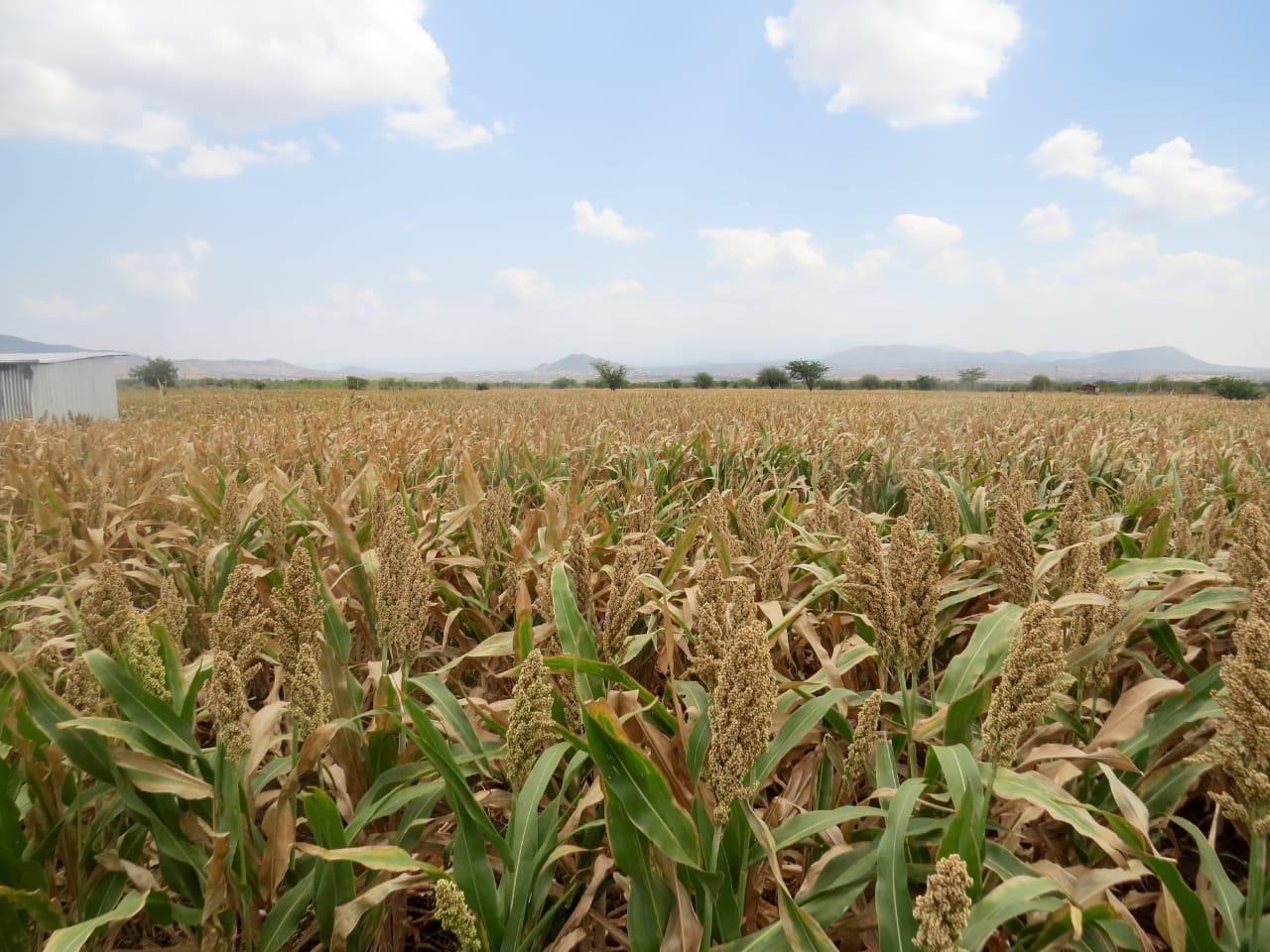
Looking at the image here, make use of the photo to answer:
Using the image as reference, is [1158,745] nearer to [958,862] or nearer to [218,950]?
[958,862]

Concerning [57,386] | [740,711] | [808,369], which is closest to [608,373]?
[808,369]

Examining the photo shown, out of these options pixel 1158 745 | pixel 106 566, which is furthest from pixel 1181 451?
pixel 106 566

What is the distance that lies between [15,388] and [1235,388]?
185ft

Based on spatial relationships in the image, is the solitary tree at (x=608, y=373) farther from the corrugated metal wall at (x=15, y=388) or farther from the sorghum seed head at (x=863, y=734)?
the sorghum seed head at (x=863, y=734)

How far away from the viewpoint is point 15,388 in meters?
11.0

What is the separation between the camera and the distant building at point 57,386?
10.9 m

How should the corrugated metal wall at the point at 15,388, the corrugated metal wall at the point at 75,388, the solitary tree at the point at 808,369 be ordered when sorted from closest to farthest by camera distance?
the corrugated metal wall at the point at 15,388 < the corrugated metal wall at the point at 75,388 < the solitary tree at the point at 808,369

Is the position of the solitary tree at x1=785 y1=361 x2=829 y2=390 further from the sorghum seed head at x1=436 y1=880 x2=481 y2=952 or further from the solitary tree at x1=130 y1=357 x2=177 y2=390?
the sorghum seed head at x1=436 y1=880 x2=481 y2=952

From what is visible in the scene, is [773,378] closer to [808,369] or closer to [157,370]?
[808,369]

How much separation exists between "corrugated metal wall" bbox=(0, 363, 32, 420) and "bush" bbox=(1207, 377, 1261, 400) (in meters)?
51.7

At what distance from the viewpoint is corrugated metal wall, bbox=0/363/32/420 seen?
10.9 m

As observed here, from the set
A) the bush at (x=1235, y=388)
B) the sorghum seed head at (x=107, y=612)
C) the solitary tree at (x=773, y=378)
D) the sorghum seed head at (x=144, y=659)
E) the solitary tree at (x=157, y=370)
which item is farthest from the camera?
the solitary tree at (x=773, y=378)

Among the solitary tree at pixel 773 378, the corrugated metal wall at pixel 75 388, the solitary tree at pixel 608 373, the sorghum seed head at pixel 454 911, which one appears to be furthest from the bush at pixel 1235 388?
the corrugated metal wall at pixel 75 388

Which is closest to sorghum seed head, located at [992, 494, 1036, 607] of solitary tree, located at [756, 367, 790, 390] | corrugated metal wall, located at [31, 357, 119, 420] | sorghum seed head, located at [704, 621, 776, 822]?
sorghum seed head, located at [704, 621, 776, 822]
